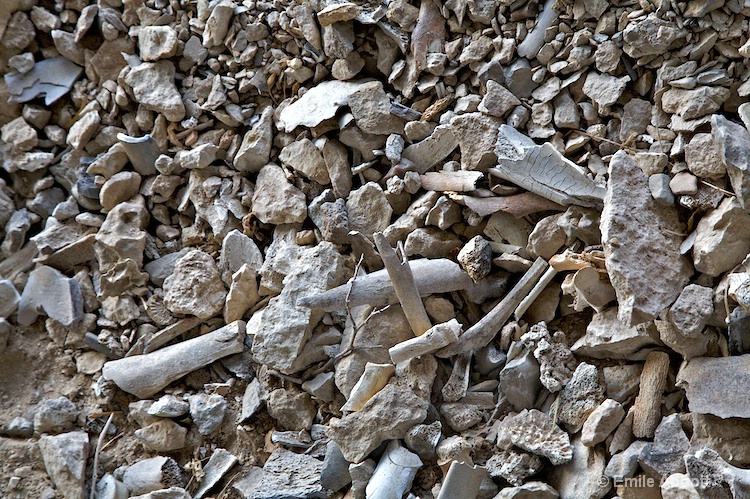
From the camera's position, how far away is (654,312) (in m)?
1.99

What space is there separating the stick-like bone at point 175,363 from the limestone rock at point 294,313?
19 cm

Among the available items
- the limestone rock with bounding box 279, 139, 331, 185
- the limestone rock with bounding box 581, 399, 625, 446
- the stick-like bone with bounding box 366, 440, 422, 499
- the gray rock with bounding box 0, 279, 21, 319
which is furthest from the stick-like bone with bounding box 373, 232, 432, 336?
the gray rock with bounding box 0, 279, 21, 319

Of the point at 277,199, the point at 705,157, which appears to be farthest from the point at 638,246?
the point at 277,199

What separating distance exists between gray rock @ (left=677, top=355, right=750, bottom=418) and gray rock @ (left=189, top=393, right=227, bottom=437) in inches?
66.2

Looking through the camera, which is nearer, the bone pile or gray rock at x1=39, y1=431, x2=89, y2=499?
the bone pile

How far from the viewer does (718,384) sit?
193cm

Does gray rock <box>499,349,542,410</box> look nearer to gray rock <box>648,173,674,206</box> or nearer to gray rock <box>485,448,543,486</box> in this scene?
gray rock <box>485,448,543,486</box>

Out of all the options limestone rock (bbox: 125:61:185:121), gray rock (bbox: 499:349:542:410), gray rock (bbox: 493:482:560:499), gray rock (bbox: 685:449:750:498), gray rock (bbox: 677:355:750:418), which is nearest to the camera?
gray rock (bbox: 685:449:750:498)

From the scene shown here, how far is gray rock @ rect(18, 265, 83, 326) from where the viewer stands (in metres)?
2.97

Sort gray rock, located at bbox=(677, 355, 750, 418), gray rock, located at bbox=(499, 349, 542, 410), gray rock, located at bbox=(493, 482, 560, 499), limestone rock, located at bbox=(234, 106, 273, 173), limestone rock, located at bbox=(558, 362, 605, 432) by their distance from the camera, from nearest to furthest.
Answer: gray rock, located at bbox=(677, 355, 750, 418) → gray rock, located at bbox=(493, 482, 560, 499) → limestone rock, located at bbox=(558, 362, 605, 432) → gray rock, located at bbox=(499, 349, 542, 410) → limestone rock, located at bbox=(234, 106, 273, 173)

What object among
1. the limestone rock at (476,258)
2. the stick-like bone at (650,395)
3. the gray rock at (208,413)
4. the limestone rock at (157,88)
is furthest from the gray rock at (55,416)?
the stick-like bone at (650,395)

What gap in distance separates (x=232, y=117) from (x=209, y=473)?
5.12 ft

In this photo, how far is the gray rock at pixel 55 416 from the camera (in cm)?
271

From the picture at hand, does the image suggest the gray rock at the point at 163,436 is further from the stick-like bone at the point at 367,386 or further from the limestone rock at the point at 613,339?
the limestone rock at the point at 613,339
